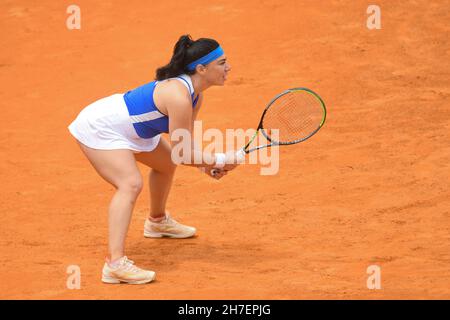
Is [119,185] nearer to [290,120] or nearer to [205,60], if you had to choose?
[205,60]

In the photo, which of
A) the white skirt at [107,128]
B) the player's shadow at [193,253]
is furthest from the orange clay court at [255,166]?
the white skirt at [107,128]

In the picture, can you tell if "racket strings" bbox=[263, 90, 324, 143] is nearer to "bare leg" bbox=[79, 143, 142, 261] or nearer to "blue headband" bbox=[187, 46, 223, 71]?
"blue headband" bbox=[187, 46, 223, 71]

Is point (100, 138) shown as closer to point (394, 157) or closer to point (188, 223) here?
point (188, 223)

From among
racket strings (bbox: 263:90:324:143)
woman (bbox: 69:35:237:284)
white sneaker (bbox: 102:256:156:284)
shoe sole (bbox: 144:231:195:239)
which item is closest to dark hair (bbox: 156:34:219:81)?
woman (bbox: 69:35:237:284)

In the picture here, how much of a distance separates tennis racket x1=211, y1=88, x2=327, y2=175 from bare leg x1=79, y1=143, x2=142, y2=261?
538mm

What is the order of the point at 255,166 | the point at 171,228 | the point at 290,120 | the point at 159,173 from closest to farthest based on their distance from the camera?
the point at 159,173
the point at 171,228
the point at 290,120
the point at 255,166

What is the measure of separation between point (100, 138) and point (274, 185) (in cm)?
218

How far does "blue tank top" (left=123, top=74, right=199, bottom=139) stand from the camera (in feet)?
19.5

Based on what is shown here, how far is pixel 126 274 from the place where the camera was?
19.1 feet

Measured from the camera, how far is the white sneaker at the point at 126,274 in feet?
19.1

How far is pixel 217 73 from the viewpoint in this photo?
235 inches

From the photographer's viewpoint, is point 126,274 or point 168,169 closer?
point 126,274

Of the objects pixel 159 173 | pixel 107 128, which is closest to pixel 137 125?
pixel 107 128

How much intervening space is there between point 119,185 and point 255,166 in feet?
8.22
